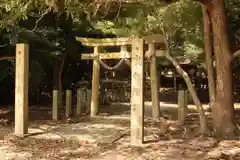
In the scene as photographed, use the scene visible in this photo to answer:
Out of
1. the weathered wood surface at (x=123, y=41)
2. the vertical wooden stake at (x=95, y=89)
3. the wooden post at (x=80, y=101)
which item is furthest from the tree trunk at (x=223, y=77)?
the wooden post at (x=80, y=101)

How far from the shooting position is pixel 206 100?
18.0 meters

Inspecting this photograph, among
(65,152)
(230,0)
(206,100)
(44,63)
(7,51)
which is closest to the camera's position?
(65,152)

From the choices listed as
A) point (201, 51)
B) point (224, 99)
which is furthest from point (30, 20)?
point (224, 99)

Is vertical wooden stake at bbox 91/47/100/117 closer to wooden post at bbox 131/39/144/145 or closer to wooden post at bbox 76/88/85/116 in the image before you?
wooden post at bbox 76/88/85/116

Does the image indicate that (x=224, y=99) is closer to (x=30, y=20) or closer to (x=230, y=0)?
(x=230, y=0)

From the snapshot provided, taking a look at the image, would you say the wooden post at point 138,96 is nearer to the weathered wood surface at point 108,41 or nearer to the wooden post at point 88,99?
the weathered wood surface at point 108,41

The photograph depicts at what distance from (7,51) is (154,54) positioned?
5.06 m

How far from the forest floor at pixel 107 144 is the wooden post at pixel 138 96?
236 millimetres

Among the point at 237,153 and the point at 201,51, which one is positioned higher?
the point at 201,51

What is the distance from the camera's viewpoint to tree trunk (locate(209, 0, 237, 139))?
7043mm

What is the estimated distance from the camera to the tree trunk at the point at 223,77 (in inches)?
277

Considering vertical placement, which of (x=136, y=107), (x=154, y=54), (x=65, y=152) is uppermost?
(x=154, y=54)

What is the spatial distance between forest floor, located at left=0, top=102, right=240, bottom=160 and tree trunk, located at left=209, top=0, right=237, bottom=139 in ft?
1.52

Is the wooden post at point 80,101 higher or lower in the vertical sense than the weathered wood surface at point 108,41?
lower
